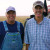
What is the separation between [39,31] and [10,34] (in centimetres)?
68

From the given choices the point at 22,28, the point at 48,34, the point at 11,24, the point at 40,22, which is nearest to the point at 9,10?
the point at 11,24

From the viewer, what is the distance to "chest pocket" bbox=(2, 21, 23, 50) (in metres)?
3.18

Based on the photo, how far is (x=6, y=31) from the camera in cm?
317

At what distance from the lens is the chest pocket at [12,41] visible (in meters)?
3.18

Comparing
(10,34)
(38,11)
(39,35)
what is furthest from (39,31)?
(10,34)

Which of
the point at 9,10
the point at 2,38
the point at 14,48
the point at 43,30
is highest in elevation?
the point at 9,10

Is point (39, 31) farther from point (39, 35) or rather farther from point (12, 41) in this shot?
point (12, 41)

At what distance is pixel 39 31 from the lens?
2.79m

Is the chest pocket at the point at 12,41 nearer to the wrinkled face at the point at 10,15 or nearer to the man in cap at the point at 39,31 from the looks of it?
the wrinkled face at the point at 10,15

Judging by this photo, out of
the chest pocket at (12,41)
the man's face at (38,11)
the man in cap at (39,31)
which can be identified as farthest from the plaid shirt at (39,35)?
the chest pocket at (12,41)

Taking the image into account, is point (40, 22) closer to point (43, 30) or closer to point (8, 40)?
point (43, 30)

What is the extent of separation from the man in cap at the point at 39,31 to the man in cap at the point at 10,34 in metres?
0.41

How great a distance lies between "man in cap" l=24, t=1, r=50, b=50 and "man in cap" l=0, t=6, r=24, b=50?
409mm

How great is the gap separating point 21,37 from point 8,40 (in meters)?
0.39
